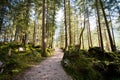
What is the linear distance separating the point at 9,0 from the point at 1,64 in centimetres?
832

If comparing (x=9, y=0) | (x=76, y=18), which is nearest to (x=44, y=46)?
(x=9, y=0)

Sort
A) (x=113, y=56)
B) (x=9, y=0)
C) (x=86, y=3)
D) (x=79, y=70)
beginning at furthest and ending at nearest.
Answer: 1. (x=86, y=3)
2. (x=9, y=0)
3. (x=113, y=56)
4. (x=79, y=70)

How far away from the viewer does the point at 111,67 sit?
31.3 ft

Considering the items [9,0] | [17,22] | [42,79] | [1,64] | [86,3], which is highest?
[86,3]

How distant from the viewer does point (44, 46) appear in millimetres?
16453

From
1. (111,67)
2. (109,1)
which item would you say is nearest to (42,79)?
(111,67)

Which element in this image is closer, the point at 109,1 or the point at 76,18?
the point at 109,1

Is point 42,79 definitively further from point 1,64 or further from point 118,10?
point 118,10

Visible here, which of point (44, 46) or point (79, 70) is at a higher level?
point (44, 46)

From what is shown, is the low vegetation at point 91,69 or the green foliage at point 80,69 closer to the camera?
the green foliage at point 80,69

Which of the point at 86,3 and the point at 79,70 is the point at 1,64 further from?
the point at 86,3

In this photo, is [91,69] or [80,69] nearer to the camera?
[91,69]

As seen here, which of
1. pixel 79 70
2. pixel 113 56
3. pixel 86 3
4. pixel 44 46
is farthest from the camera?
pixel 86 3

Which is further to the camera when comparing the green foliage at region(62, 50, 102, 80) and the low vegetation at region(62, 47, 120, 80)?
the low vegetation at region(62, 47, 120, 80)
